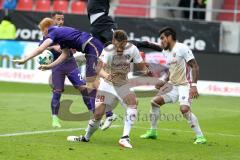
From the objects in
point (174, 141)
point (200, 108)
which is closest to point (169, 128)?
point (174, 141)

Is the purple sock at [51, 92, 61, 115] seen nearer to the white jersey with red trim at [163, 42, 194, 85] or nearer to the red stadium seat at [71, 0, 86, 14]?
the white jersey with red trim at [163, 42, 194, 85]

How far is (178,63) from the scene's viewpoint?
14.1 metres

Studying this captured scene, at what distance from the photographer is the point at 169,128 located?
16.5 m

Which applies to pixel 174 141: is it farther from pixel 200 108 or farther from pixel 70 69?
pixel 200 108

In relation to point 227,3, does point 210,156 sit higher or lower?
lower

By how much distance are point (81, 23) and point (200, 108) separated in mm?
9928

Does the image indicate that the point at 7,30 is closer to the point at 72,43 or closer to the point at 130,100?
the point at 72,43

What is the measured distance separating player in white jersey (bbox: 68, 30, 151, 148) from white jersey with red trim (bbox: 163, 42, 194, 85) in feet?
2.35

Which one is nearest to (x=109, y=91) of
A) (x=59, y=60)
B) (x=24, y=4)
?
(x=59, y=60)

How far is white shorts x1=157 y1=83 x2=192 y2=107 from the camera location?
1401cm

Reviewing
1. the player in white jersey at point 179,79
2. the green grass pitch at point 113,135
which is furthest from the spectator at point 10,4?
the player in white jersey at point 179,79

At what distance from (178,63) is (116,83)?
1.35 meters

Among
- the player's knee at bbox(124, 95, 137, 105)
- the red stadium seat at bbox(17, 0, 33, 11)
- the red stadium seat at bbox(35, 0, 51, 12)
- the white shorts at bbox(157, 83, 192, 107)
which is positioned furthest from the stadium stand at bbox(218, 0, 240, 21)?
the player's knee at bbox(124, 95, 137, 105)

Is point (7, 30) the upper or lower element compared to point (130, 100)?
upper
